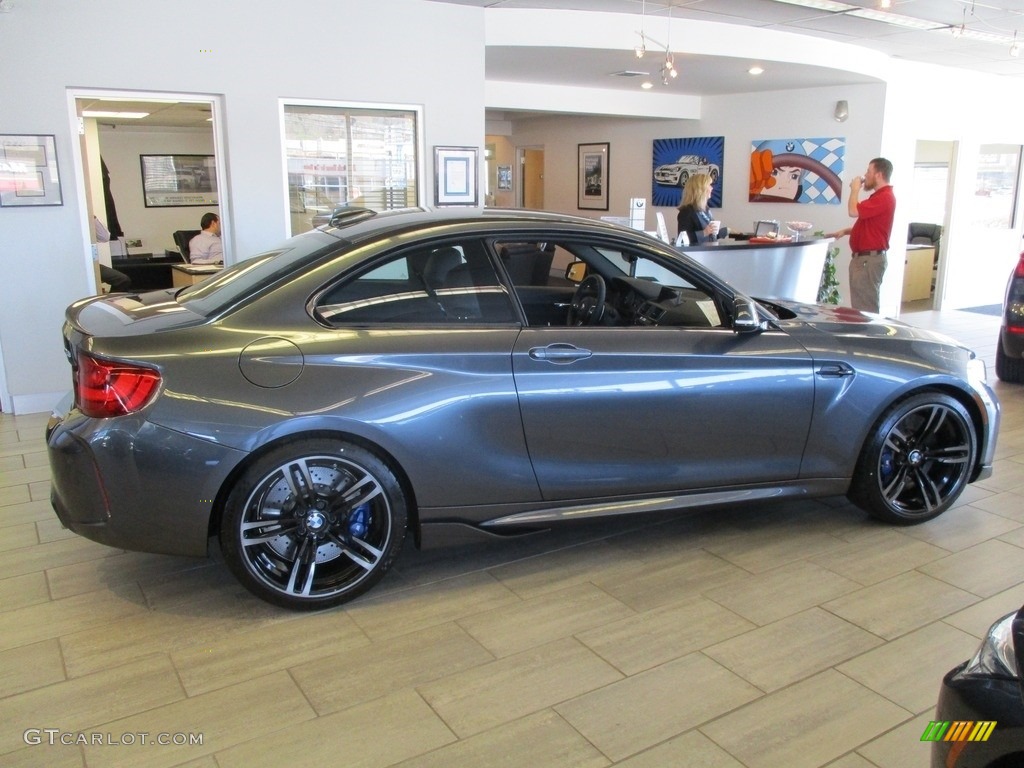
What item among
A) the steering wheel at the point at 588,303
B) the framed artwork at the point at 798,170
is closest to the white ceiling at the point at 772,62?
Answer: the framed artwork at the point at 798,170

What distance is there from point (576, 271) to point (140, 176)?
40.6 ft

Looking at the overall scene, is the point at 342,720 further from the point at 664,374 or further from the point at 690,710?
the point at 664,374

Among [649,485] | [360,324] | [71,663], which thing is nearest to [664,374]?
[649,485]

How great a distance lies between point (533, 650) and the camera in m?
2.76

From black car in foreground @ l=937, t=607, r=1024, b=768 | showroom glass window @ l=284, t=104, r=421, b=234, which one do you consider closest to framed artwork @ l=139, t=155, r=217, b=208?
showroom glass window @ l=284, t=104, r=421, b=234

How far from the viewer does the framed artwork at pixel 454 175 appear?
21.8ft

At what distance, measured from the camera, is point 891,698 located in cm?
250

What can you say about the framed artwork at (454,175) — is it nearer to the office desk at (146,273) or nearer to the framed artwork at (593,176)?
the office desk at (146,273)

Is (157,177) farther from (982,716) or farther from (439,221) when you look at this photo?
(982,716)

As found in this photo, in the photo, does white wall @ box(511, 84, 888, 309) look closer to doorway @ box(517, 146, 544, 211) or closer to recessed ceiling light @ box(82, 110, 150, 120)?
doorway @ box(517, 146, 544, 211)

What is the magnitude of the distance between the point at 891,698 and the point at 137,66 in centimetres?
550

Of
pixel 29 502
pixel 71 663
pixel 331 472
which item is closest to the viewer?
pixel 71 663

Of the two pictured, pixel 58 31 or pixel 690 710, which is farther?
pixel 58 31

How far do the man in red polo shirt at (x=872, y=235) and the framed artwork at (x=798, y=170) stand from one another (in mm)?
2268
